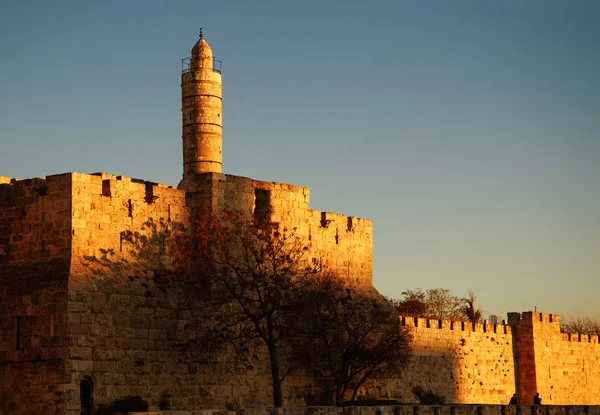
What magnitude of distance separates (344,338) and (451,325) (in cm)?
848

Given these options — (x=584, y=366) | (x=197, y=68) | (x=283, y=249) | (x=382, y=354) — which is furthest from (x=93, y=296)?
(x=584, y=366)

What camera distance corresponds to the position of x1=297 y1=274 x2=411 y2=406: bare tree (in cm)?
2936

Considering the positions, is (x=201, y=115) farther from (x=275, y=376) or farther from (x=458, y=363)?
(x=275, y=376)

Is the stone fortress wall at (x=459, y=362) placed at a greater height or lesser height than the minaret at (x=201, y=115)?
lesser

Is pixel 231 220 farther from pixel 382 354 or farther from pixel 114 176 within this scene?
pixel 382 354

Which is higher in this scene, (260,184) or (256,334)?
(260,184)

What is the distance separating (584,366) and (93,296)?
27880mm

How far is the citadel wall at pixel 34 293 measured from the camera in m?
23.5

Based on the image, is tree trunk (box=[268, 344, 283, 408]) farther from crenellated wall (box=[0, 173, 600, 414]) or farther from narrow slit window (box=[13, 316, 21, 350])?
narrow slit window (box=[13, 316, 21, 350])

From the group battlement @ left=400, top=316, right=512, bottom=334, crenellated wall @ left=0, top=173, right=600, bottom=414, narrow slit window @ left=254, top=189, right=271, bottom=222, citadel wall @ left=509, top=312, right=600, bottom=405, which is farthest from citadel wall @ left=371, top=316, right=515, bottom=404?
narrow slit window @ left=254, top=189, right=271, bottom=222

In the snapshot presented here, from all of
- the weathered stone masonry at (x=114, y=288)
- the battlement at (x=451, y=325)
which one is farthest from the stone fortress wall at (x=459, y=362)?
the weathered stone masonry at (x=114, y=288)

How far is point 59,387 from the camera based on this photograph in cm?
2320

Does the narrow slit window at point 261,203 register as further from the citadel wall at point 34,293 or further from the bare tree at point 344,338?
the citadel wall at point 34,293

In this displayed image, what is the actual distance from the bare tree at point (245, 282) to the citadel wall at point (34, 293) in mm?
3502
